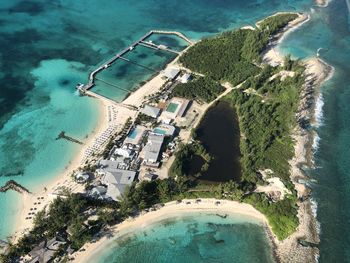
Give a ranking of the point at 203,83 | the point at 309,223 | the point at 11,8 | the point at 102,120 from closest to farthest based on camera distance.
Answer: the point at 309,223 < the point at 102,120 < the point at 203,83 < the point at 11,8

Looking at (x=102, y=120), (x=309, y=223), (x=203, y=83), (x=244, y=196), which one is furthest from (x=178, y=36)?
(x=309, y=223)

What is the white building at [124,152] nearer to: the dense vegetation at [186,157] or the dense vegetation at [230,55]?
the dense vegetation at [186,157]

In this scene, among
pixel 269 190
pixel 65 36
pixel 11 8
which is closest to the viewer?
pixel 269 190

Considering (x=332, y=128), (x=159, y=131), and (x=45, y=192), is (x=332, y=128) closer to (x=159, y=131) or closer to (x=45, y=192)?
(x=159, y=131)

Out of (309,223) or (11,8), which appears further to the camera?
(11,8)

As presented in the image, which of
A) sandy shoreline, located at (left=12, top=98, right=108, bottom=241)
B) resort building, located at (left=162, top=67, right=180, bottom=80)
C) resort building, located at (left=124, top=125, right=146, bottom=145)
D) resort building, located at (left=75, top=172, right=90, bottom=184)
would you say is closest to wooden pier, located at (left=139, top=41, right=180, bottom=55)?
resort building, located at (left=162, top=67, right=180, bottom=80)

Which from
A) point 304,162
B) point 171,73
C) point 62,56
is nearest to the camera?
point 304,162

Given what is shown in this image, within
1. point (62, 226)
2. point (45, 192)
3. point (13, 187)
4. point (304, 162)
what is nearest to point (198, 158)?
point (304, 162)

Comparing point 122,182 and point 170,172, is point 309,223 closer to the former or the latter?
point 170,172

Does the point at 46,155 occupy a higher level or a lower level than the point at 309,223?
lower
